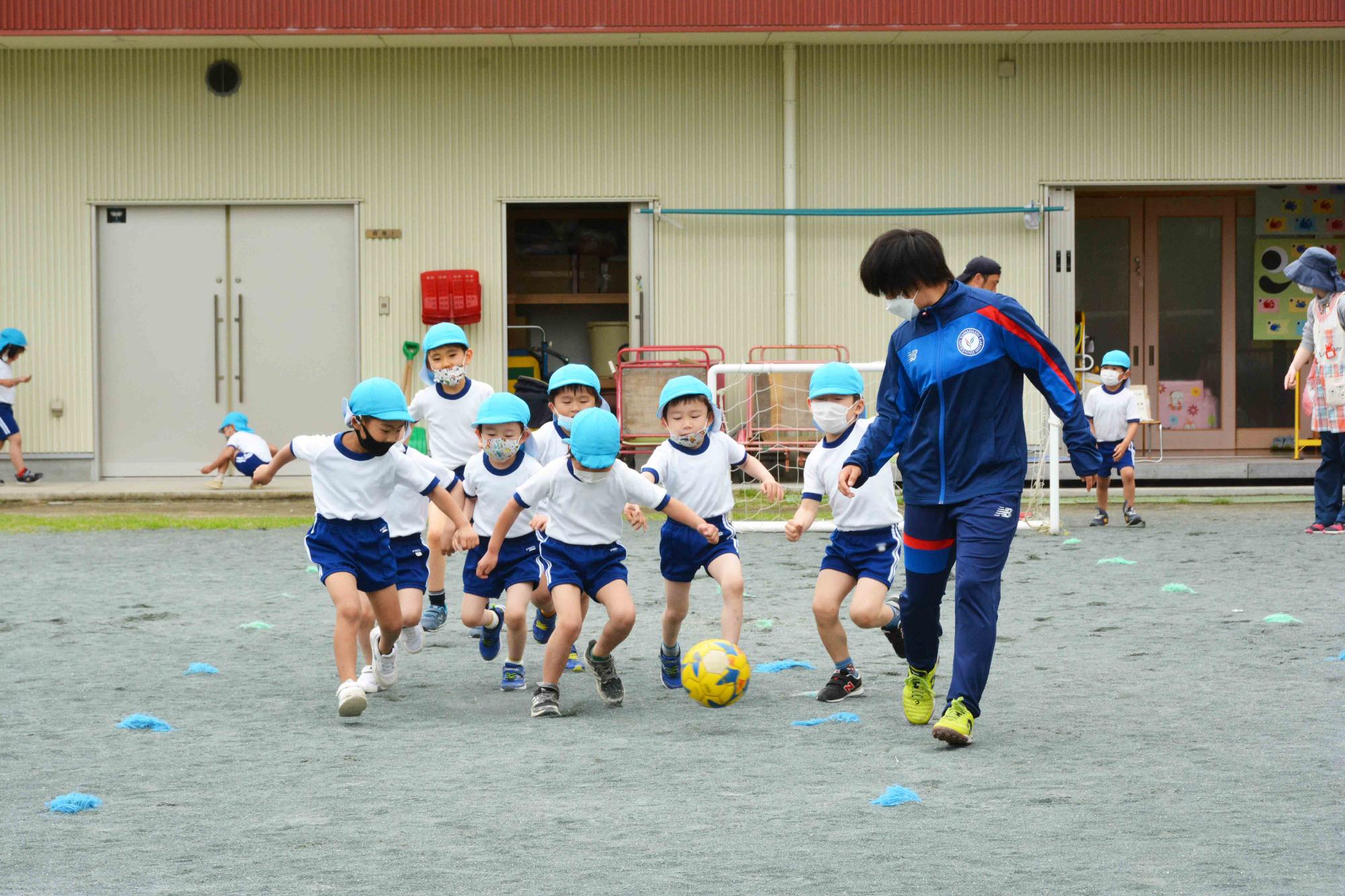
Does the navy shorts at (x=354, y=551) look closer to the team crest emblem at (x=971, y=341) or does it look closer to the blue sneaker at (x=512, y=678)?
the blue sneaker at (x=512, y=678)

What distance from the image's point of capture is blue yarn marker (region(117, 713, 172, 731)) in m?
6.06

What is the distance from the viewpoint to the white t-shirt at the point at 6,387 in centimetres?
1675

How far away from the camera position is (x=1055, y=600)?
932 centimetres

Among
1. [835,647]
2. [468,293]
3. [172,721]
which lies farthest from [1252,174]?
[172,721]

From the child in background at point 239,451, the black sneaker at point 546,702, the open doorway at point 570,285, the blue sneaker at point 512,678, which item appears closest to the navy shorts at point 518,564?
the blue sneaker at point 512,678

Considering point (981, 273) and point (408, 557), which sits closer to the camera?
point (408, 557)

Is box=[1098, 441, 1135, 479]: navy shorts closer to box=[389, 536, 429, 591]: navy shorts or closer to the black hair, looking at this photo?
box=[389, 536, 429, 591]: navy shorts

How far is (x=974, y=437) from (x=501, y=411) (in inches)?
98.7

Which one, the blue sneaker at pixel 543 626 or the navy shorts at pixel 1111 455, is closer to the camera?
the blue sneaker at pixel 543 626

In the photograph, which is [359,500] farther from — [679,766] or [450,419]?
[450,419]

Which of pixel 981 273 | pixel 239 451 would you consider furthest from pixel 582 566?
pixel 239 451

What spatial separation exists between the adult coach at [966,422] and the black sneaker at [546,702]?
4.98 ft

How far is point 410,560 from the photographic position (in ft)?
25.2

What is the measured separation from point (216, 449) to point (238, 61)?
419 centimetres
